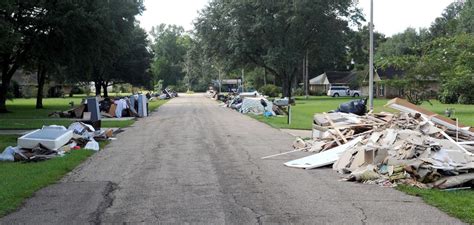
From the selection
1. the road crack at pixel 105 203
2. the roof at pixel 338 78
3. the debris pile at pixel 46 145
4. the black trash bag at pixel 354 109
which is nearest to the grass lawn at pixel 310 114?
the black trash bag at pixel 354 109

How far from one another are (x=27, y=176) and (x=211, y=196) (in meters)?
4.25

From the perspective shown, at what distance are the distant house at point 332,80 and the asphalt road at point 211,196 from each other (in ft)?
267

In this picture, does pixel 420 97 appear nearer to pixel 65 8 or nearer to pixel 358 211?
pixel 65 8

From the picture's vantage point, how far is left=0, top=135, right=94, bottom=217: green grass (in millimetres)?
8664

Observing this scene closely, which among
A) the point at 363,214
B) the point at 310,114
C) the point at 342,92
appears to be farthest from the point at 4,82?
the point at 342,92

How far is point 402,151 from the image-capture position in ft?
35.9

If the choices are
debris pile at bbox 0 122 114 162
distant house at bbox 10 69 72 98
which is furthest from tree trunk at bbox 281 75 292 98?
debris pile at bbox 0 122 114 162

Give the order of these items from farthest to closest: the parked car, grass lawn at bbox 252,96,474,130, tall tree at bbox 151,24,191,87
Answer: tall tree at bbox 151,24,191,87, the parked car, grass lawn at bbox 252,96,474,130

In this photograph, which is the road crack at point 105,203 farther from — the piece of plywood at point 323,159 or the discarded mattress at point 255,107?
the discarded mattress at point 255,107

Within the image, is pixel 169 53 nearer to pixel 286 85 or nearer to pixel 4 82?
pixel 286 85

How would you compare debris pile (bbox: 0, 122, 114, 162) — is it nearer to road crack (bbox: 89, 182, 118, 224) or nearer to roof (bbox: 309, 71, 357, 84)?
road crack (bbox: 89, 182, 118, 224)

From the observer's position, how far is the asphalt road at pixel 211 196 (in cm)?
732

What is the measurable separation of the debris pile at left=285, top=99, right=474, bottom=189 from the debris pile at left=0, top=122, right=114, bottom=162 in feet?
20.4

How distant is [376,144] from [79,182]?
20.5 ft
